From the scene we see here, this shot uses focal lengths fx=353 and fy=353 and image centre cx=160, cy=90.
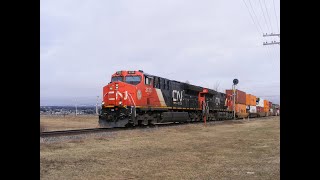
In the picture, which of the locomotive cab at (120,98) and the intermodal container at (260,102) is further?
→ the intermodal container at (260,102)

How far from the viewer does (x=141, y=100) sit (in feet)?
85.7

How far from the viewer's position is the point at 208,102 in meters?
43.7

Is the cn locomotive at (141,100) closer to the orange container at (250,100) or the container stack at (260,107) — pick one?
the orange container at (250,100)

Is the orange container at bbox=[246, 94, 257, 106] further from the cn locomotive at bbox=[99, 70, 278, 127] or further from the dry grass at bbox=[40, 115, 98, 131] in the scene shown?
the cn locomotive at bbox=[99, 70, 278, 127]

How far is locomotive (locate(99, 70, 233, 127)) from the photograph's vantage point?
82.5 ft

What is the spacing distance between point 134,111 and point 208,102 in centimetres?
2021

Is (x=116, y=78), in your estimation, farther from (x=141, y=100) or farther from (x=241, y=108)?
(x=241, y=108)

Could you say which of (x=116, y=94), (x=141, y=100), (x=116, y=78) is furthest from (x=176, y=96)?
(x=116, y=94)

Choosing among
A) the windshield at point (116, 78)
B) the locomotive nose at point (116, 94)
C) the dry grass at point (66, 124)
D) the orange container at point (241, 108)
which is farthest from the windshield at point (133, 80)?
the orange container at point (241, 108)

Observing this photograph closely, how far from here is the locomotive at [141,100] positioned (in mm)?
25156

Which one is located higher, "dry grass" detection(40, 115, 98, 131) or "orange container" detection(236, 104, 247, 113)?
"orange container" detection(236, 104, 247, 113)

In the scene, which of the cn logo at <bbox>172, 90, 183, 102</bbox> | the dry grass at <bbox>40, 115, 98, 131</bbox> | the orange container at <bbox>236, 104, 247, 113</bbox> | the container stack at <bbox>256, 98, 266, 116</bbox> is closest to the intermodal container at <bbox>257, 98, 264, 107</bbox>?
the container stack at <bbox>256, 98, 266, 116</bbox>
